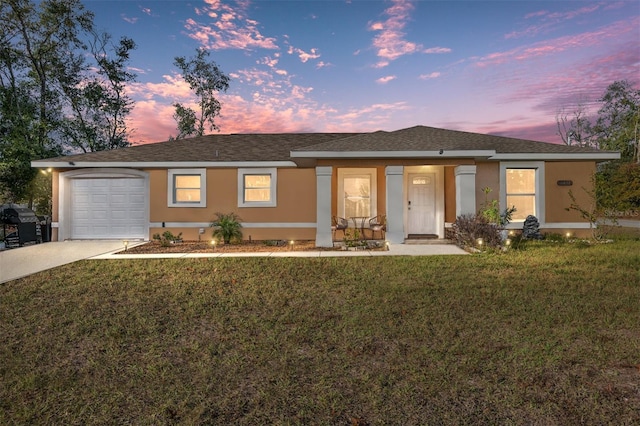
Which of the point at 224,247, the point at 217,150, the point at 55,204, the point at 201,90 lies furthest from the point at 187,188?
the point at 201,90

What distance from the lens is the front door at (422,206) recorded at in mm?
12250

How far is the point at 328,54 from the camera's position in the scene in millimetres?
16719

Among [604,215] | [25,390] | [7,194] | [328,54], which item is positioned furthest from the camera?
[7,194]

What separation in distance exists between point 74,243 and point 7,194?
17.6 m

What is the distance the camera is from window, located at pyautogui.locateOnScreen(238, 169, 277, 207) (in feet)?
41.8

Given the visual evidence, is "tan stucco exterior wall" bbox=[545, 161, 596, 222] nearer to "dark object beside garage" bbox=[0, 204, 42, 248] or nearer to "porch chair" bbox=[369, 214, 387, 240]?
"porch chair" bbox=[369, 214, 387, 240]

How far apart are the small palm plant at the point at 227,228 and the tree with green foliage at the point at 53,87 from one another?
12433mm

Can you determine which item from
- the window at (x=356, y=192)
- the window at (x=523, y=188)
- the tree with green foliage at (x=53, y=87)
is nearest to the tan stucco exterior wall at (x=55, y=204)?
the tree with green foliage at (x=53, y=87)

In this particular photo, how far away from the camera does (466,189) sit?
10.8 m

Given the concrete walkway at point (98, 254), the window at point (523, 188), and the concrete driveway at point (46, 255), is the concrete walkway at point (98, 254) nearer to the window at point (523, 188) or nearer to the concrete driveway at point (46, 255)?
the concrete driveway at point (46, 255)

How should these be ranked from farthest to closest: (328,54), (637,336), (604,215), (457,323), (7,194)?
1. (7,194)
2. (328,54)
3. (604,215)
4. (457,323)
5. (637,336)

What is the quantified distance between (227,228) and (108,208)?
5.20 metres

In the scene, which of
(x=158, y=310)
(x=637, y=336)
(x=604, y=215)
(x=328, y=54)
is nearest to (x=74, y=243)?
(x=158, y=310)

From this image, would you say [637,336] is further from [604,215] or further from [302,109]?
[302,109]
